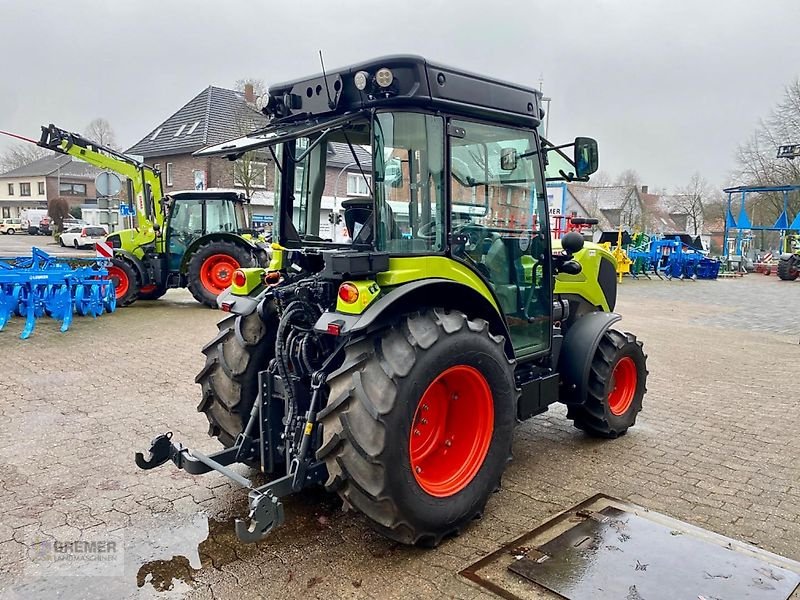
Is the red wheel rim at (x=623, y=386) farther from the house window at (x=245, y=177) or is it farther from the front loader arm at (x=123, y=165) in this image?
the house window at (x=245, y=177)

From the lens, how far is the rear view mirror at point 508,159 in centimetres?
402

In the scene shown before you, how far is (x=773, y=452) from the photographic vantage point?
15.8 feet

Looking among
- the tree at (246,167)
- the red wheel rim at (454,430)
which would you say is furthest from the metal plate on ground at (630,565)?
the tree at (246,167)

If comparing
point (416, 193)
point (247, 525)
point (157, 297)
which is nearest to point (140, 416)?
point (247, 525)

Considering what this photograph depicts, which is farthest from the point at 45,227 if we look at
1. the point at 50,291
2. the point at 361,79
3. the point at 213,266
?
the point at 361,79

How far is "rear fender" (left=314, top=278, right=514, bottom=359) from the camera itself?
9.91ft

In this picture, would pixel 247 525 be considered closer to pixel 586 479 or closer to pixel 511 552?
pixel 511 552

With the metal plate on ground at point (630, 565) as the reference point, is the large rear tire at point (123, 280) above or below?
above

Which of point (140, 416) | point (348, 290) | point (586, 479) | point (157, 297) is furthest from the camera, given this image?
point (157, 297)

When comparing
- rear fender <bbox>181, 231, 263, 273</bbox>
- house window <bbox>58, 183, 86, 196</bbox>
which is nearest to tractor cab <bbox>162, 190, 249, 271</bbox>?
rear fender <bbox>181, 231, 263, 273</bbox>

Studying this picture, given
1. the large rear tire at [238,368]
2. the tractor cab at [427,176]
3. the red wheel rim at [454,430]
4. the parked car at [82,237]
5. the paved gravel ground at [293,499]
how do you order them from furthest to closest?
the parked car at [82,237], the large rear tire at [238,368], the red wheel rim at [454,430], the tractor cab at [427,176], the paved gravel ground at [293,499]

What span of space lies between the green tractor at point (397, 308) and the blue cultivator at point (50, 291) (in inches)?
257

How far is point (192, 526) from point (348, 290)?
1.63 metres

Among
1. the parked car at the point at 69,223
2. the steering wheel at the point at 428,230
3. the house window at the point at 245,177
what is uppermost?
the house window at the point at 245,177
